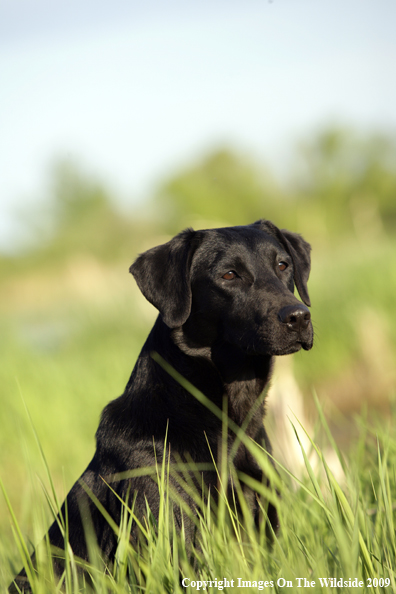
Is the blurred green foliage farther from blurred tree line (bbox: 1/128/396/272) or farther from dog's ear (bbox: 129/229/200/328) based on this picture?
blurred tree line (bbox: 1/128/396/272)

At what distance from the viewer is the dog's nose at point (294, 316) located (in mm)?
2393

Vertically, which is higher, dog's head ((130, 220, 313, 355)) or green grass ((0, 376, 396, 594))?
dog's head ((130, 220, 313, 355))

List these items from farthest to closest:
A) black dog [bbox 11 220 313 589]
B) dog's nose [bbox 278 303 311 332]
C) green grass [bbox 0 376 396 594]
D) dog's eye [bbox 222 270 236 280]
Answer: dog's eye [bbox 222 270 236 280] → dog's nose [bbox 278 303 311 332] → black dog [bbox 11 220 313 589] → green grass [bbox 0 376 396 594]

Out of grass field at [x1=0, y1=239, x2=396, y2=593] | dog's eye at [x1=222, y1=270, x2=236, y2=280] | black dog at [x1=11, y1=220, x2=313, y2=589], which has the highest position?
dog's eye at [x1=222, y1=270, x2=236, y2=280]

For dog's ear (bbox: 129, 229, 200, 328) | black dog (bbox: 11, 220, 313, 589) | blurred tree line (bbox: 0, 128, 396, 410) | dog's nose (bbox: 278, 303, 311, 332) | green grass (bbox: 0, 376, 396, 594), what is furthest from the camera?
blurred tree line (bbox: 0, 128, 396, 410)

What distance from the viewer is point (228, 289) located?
2678 mm

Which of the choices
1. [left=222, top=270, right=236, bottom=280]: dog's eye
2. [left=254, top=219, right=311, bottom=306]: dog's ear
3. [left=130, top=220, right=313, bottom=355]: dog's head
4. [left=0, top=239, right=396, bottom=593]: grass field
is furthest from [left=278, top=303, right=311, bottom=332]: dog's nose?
[left=0, top=239, right=396, bottom=593]: grass field

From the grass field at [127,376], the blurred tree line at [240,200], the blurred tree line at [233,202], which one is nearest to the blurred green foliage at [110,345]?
the grass field at [127,376]

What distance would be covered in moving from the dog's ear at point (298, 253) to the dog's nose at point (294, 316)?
61 cm

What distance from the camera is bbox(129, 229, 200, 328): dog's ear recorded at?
2.57 metres

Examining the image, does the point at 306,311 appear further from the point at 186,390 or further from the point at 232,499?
the point at 232,499

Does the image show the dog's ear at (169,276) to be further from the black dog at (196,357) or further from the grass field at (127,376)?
the grass field at (127,376)

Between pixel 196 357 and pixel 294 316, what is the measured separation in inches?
21.2

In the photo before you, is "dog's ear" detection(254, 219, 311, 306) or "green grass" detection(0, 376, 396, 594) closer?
"green grass" detection(0, 376, 396, 594)
